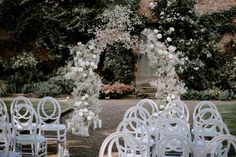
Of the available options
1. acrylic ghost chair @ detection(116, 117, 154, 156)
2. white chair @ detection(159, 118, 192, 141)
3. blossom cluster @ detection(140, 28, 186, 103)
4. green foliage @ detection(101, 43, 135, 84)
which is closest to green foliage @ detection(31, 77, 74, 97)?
green foliage @ detection(101, 43, 135, 84)

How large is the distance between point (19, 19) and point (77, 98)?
28.8ft

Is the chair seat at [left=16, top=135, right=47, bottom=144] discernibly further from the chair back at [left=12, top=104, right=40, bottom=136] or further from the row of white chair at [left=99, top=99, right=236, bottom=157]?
the row of white chair at [left=99, top=99, right=236, bottom=157]

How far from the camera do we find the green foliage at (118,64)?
1628cm

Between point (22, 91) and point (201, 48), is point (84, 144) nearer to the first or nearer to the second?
point (22, 91)

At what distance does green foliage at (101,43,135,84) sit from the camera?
53.4 ft

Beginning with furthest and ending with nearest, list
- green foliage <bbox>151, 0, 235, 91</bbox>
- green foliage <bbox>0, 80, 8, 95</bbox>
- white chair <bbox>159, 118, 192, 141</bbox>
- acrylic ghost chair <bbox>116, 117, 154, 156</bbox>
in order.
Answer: green foliage <bbox>151, 0, 235, 91</bbox> → green foliage <bbox>0, 80, 8, 95</bbox> → white chair <bbox>159, 118, 192, 141</bbox> → acrylic ghost chair <bbox>116, 117, 154, 156</bbox>

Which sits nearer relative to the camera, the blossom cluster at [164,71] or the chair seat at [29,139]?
the chair seat at [29,139]

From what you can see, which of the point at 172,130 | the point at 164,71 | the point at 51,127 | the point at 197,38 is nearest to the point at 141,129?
the point at 172,130

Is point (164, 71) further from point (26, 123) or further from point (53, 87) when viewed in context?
point (53, 87)

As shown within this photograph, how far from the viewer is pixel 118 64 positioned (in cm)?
1628

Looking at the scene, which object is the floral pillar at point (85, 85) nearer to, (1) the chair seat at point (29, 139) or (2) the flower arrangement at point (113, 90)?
(1) the chair seat at point (29, 139)

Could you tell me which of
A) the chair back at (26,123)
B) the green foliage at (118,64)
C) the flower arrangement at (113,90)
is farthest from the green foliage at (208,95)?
the chair back at (26,123)

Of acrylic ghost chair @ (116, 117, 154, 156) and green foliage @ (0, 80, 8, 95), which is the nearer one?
acrylic ghost chair @ (116, 117, 154, 156)

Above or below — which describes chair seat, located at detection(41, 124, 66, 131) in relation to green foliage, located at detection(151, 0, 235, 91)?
below
